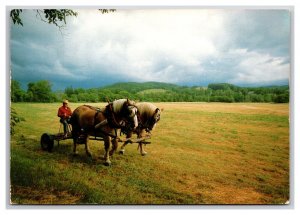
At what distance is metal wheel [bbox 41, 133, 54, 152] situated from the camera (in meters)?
5.43

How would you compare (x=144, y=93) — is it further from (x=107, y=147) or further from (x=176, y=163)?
(x=176, y=163)

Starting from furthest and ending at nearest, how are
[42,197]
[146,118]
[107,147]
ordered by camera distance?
1. [146,118]
2. [107,147]
3. [42,197]

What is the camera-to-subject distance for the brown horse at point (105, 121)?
5133 mm

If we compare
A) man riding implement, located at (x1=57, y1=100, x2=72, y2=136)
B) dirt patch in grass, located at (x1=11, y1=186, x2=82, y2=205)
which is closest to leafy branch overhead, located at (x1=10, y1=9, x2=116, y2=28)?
man riding implement, located at (x1=57, y1=100, x2=72, y2=136)

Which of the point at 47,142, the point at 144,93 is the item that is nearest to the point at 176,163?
the point at 144,93

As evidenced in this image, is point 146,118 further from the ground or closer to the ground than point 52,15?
closer to the ground

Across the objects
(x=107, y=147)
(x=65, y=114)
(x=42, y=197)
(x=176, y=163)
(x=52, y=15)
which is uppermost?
(x=52, y=15)

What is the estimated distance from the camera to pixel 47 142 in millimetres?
5473

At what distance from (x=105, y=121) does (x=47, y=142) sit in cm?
107

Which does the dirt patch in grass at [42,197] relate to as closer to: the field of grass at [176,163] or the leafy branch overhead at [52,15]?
the field of grass at [176,163]

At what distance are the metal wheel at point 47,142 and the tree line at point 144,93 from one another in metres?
0.61

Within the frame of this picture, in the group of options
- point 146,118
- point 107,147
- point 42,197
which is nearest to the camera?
point 42,197
